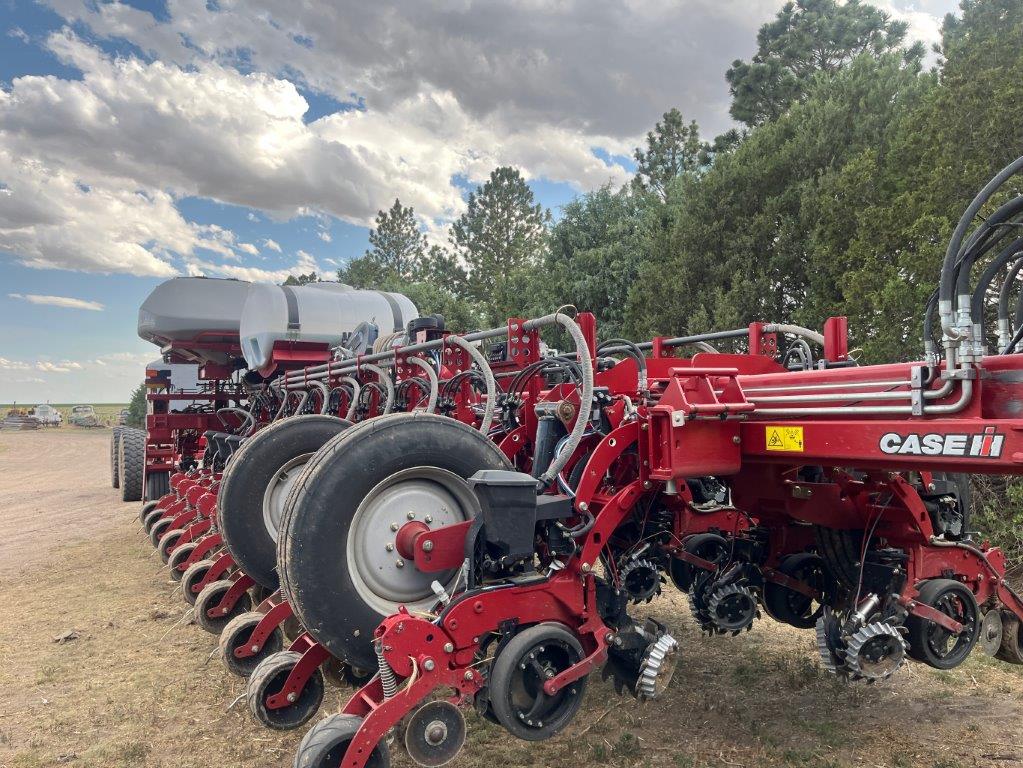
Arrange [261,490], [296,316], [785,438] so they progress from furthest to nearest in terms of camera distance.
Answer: [296,316]
[261,490]
[785,438]

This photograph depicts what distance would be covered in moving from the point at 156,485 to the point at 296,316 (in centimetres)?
366

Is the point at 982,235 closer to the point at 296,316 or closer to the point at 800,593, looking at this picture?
the point at 800,593

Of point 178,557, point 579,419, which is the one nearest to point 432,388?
point 579,419

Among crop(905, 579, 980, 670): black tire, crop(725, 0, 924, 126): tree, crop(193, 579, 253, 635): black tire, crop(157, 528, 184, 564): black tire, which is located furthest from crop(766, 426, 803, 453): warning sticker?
crop(725, 0, 924, 126): tree

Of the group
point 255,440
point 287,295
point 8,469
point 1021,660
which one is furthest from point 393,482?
point 8,469

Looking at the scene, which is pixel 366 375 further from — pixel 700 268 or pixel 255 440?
pixel 700 268

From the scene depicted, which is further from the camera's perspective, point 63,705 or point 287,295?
point 287,295

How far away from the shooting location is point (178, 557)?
601 cm

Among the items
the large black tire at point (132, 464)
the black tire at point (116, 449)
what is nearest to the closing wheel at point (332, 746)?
the large black tire at point (132, 464)

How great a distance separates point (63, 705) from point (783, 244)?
415 inches

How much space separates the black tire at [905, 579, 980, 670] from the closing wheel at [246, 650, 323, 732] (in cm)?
272

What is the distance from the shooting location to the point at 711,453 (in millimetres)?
2900

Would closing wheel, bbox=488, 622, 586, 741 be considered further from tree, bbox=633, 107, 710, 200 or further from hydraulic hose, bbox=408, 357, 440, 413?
tree, bbox=633, 107, 710, 200

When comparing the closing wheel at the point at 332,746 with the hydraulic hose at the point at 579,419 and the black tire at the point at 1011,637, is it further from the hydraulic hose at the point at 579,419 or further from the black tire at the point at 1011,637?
the black tire at the point at 1011,637
